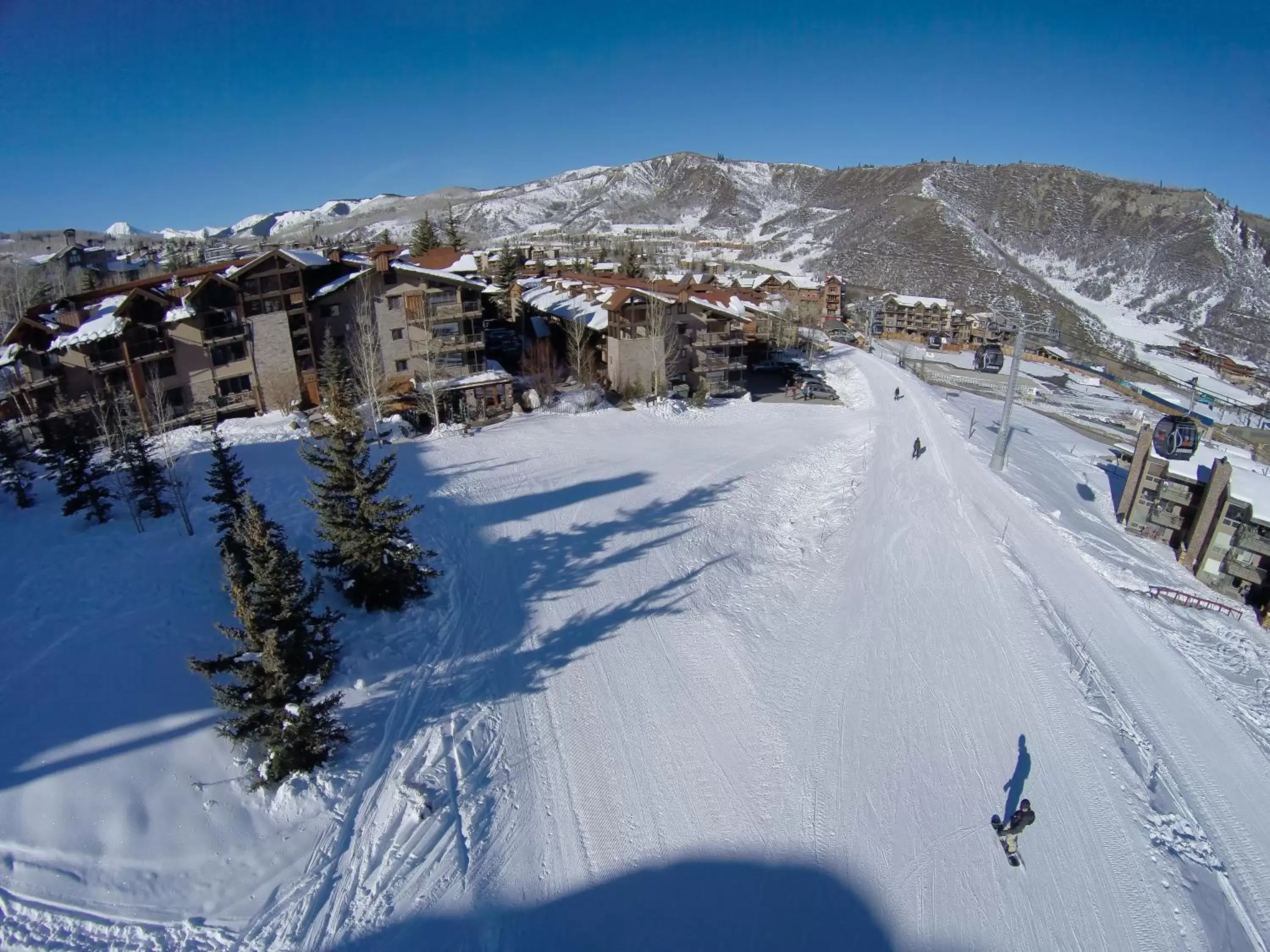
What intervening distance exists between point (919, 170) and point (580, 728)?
7416 inches

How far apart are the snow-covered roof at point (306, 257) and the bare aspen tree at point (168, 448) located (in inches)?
325

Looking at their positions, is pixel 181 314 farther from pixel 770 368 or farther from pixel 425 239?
pixel 770 368

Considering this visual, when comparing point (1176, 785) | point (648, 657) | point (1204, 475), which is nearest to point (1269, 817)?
point (1176, 785)

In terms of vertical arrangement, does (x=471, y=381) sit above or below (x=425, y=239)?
below

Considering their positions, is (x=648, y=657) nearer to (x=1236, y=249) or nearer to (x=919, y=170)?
(x=1236, y=249)

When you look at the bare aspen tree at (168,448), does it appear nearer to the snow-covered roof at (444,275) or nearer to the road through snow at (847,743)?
the road through snow at (847,743)

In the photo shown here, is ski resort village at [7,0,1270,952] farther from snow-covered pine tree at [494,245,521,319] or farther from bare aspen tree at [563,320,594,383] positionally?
snow-covered pine tree at [494,245,521,319]

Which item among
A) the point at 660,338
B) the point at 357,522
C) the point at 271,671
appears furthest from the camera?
the point at 660,338

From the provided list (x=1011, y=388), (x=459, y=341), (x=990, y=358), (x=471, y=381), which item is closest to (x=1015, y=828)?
(x=1011, y=388)

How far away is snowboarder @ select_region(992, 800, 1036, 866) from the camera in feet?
33.4

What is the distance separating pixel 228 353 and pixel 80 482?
47.9 feet

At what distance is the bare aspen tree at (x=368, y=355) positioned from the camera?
27516 mm

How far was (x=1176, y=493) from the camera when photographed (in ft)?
80.8

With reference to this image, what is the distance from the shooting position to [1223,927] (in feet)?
31.6
